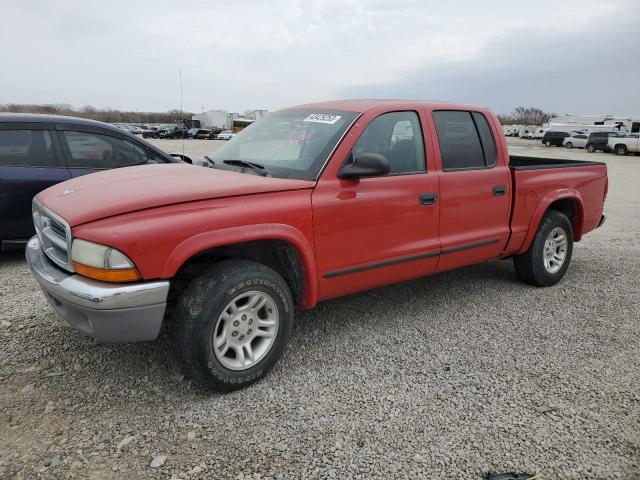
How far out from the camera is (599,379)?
10.9 feet

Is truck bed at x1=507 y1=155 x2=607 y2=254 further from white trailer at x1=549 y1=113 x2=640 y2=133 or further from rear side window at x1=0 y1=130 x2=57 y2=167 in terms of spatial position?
white trailer at x1=549 y1=113 x2=640 y2=133

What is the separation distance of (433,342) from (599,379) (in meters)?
1.12

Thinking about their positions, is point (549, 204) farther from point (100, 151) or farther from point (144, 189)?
point (100, 151)

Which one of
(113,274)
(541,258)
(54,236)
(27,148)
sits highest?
(27,148)

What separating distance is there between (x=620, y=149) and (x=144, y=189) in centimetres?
3963

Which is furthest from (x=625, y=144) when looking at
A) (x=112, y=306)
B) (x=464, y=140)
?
(x=112, y=306)

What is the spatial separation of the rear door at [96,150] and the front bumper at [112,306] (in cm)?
337

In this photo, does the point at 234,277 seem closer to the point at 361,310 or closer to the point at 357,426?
the point at 357,426

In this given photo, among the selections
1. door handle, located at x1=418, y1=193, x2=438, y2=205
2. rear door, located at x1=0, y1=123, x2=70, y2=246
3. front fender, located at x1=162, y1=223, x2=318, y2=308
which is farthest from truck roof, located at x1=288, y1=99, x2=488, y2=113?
rear door, located at x1=0, y1=123, x2=70, y2=246

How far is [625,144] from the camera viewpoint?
34.5 meters

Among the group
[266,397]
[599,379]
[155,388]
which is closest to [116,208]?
[155,388]

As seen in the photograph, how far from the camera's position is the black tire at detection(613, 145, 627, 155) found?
3478 centimetres

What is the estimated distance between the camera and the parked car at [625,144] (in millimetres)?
34125

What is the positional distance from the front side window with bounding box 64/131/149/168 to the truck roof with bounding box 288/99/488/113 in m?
2.76
